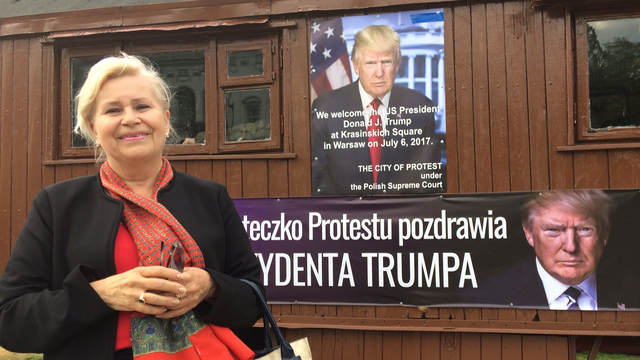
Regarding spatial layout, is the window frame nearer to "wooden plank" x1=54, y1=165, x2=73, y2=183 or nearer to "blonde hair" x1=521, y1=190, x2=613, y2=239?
"wooden plank" x1=54, y1=165, x2=73, y2=183

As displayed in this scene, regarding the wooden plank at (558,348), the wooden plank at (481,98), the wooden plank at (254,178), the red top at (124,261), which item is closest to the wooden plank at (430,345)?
the wooden plank at (558,348)

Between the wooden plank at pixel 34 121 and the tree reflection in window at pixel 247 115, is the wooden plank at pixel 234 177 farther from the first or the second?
the wooden plank at pixel 34 121

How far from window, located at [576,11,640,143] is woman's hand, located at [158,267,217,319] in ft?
10.5

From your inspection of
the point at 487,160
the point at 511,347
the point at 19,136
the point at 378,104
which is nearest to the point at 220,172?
the point at 378,104

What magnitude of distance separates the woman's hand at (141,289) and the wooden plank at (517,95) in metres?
3.00

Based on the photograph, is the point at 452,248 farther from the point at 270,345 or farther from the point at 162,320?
the point at 162,320

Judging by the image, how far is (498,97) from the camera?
3703mm

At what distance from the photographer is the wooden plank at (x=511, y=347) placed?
11.6 feet

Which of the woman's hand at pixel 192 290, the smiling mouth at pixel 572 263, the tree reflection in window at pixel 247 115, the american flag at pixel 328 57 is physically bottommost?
the smiling mouth at pixel 572 263

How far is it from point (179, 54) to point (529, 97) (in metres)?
2.87

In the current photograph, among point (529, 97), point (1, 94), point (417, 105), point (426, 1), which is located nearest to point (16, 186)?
point (1, 94)

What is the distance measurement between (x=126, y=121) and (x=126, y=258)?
384 mm

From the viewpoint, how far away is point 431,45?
3.80 meters

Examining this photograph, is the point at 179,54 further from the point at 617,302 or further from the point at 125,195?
the point at 617,302
